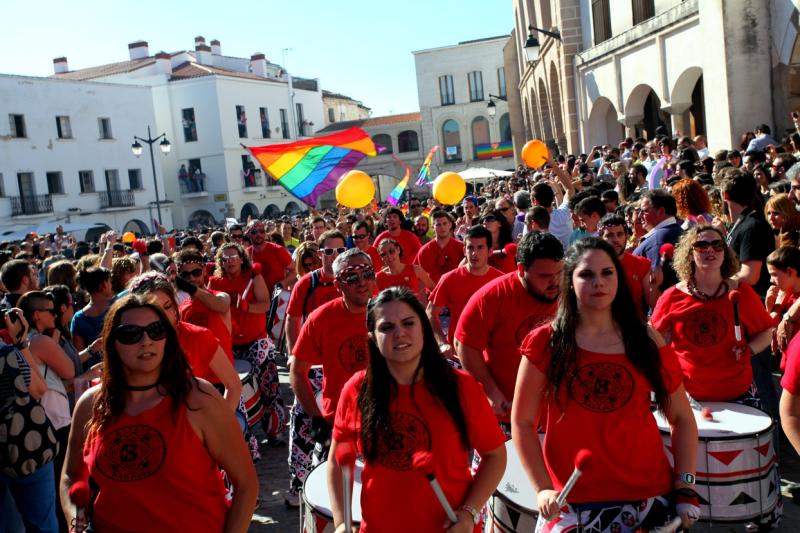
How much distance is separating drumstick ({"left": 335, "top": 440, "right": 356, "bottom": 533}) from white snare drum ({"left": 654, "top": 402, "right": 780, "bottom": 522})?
5.36ft

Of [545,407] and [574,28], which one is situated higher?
[574,28]

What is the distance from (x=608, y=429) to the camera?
3.05 meters

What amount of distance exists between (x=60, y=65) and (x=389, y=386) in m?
59.5

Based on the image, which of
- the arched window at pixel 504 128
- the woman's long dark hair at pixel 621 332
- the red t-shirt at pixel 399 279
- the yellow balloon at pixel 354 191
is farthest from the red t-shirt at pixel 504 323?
the arched window at pixel 504 128

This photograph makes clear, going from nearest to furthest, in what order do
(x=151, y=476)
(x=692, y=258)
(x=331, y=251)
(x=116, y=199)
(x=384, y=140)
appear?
1. (x=151, y=476)
2. (x=692, y=258)
3. (x=331, y=251)
4. (x=116, y=199)
5. (x=384, y=140)

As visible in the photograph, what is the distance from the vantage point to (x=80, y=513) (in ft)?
10.1

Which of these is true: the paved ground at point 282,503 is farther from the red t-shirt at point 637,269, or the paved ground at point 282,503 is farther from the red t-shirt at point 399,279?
the red t-shirt at point 399,279

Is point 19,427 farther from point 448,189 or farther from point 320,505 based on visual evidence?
point 448,189

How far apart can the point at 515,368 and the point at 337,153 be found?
10.5 metres

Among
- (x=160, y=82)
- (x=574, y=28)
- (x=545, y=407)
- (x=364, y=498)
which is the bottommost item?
(x=364, y=498)

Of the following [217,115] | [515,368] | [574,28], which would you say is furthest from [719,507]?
[217,115]

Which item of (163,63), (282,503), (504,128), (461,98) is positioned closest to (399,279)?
(282,503)

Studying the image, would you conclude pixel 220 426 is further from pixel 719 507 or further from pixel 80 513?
pixel 719 507

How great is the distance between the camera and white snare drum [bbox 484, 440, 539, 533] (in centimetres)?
342
